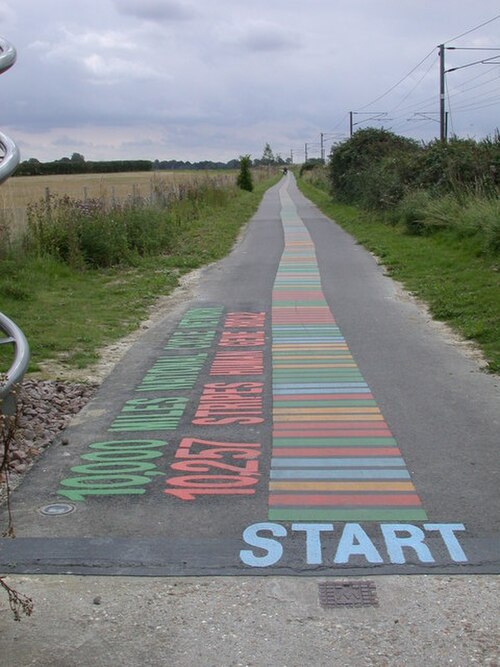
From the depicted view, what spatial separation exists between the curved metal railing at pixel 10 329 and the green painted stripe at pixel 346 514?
8.76 ft

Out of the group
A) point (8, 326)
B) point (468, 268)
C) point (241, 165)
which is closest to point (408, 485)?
point (8, 326)

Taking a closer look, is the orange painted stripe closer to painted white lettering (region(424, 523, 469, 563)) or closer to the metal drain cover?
painted white lettering (region(424, 523, 469, 563))

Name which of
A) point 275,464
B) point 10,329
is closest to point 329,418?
point 275,464

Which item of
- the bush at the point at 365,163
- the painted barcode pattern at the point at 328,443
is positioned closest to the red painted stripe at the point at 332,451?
the painted barcode pattern at the point at 328,443

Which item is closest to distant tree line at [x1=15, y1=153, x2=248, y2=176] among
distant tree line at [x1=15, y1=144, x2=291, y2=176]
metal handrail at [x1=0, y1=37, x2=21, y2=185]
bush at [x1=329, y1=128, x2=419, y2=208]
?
distant tree line at [x1=15, y1=144, x2=291, y2=176]

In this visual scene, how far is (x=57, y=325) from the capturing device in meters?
11.9

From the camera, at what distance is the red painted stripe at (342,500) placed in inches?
216

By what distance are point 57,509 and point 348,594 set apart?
7.34 feet

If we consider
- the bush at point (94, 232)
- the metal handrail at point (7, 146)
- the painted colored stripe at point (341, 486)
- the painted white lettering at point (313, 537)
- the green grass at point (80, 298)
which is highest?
the metal handrail at point (7, 146)

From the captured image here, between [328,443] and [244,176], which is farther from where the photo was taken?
[244,176]

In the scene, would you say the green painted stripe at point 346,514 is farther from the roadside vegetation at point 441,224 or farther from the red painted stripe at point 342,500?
the roadside vegetation at point 441,224

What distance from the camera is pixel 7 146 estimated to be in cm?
861

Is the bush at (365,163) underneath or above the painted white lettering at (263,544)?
above

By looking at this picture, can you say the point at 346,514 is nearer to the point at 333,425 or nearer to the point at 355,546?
the point at 355,546
